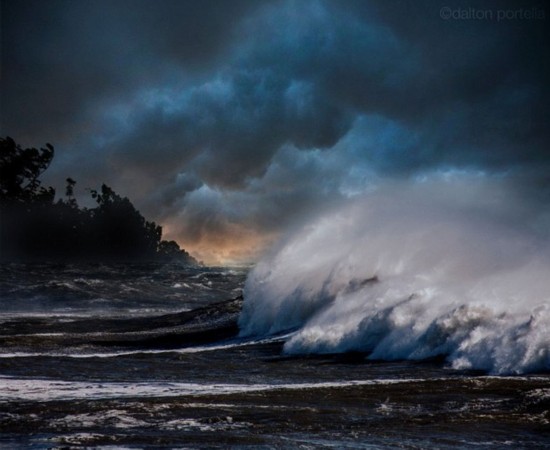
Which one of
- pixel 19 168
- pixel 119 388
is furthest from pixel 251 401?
pixel 19 168

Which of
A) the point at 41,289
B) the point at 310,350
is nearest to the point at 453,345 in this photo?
the point at 310,350

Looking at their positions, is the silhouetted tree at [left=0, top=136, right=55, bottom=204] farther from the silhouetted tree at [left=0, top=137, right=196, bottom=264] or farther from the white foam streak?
the white foam streak

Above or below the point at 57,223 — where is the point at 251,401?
below

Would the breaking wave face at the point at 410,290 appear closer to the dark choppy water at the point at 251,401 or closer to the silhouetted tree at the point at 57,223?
the dark choppy water at the point at 251,401

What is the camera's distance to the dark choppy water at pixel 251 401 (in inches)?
256

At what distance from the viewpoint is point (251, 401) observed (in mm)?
8281

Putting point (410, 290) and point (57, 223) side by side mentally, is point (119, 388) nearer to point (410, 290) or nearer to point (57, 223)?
point (410, 290)

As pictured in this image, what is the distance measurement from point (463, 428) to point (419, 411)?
839mm

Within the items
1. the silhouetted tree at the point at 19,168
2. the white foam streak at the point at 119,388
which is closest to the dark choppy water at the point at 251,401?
the white foam streak at the point at 119,388

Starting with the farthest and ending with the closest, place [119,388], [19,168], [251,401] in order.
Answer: [19,168] → [119,388] → [251,401]

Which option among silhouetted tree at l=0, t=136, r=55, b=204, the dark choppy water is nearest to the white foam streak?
the dark choppy water

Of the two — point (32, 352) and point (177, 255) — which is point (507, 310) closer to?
point (32, 352)

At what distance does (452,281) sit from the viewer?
1514 centimetres

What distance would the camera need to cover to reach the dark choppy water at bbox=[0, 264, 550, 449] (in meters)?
6.50
